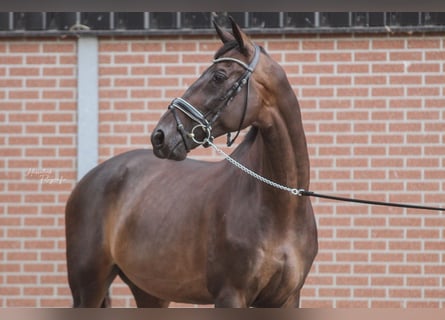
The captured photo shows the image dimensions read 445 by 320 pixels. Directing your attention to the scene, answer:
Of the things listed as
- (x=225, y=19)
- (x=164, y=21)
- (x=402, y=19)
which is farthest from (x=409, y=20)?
(x=164, y=21)

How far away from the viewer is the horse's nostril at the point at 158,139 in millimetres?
2953

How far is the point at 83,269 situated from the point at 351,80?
2.11 meters

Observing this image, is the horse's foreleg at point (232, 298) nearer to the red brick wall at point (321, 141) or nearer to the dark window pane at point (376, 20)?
the red brick wall at point (321, 141)

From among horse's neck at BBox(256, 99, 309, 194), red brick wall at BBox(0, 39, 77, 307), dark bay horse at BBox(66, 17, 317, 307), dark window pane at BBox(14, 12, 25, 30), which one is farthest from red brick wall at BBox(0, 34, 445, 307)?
horse's neck at BBox(256, 99, 309, 194)

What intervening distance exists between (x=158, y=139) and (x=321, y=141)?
2.22m

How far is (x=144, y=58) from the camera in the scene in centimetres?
513

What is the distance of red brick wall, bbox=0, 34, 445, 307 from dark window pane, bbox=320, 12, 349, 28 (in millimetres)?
88

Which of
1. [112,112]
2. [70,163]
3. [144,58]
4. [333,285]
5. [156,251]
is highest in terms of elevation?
[144,58]

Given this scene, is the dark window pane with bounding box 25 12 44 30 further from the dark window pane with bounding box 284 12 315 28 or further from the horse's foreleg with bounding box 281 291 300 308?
the horse's foreleg with bounding box 281 291 300 308

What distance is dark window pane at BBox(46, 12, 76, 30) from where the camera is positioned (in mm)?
5121

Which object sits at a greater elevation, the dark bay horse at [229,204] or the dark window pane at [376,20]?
the dark window pane at [376,20]

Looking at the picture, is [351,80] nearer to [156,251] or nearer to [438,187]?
[438,187]

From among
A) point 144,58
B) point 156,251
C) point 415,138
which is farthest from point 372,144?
point 156,251

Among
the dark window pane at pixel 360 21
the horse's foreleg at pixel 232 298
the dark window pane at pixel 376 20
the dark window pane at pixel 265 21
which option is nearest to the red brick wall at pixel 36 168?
the dark window pane at pixel 265 21
